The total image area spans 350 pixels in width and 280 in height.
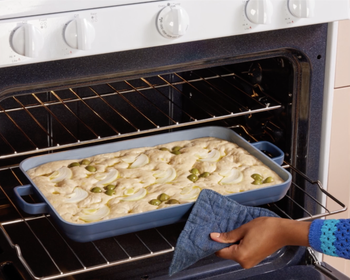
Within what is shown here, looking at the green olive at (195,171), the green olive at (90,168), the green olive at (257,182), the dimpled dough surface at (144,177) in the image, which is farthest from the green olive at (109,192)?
the green olive at (257,182)

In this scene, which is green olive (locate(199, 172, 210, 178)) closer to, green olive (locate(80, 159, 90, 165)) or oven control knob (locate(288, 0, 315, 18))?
green olive (locate(80, 159, 90, 165))

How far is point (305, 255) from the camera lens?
66.7 inches

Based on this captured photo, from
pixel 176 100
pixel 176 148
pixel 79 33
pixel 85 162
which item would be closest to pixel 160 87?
pixel 176 100

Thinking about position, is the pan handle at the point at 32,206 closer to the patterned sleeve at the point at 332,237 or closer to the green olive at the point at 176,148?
the green olive at the point at 176,148

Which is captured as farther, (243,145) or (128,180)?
(243,145)

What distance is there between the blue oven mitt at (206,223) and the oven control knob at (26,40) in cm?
50

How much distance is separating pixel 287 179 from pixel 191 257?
33 cm

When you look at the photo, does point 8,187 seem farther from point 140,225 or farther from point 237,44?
point 237,44

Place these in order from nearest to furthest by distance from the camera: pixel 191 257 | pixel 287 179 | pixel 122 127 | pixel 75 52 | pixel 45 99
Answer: pixel 75 52 < pixel 191 257 < pixel 287 179 < pixel 45 99 < pixel 122 127

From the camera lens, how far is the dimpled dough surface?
146 cm

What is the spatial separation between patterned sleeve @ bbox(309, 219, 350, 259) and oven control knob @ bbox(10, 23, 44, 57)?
2.27ft

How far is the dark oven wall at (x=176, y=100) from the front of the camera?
1325 millimetres

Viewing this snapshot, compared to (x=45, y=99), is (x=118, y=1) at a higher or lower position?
higher

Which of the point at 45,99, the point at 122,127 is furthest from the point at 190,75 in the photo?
the point at 45,99
